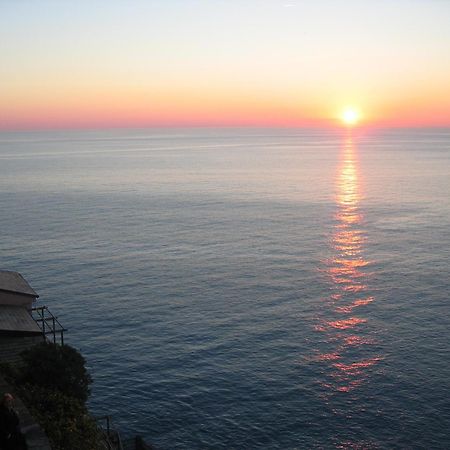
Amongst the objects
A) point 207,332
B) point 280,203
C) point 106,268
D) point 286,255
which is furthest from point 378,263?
point 280,203

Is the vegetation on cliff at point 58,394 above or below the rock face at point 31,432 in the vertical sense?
below

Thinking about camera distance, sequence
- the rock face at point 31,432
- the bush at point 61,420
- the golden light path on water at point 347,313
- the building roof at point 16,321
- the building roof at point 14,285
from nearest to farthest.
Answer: the rock face at point 31,432, the bush at point 61,420, the building roof at point 16,321, the building roof at point 14,285, the golden light path on water at point 347,313

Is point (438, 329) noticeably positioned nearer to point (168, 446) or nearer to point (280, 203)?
point (168, 446)

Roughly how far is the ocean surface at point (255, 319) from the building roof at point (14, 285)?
32.0 feet

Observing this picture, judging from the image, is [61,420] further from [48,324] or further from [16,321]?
[48,324]

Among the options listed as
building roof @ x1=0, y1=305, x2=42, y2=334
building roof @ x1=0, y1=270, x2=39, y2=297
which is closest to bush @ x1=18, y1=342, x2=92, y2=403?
building roof @ x1=0, y1=305, x2=42, y2=334

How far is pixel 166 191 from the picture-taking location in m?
182

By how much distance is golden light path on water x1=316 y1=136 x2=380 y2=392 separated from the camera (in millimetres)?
57281

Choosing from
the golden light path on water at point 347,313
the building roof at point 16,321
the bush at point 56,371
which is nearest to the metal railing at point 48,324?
the building roof at point 16,321

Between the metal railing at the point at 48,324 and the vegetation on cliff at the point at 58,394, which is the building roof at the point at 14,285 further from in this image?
the vegetation on cliff at the point at 58,394

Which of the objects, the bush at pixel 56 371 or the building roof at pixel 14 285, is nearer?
the bush at pixel 56 371

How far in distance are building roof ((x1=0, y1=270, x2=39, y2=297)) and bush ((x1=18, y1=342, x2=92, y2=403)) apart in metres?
15.9

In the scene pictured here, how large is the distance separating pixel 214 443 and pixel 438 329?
32.6 m

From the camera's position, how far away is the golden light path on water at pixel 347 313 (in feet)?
188
